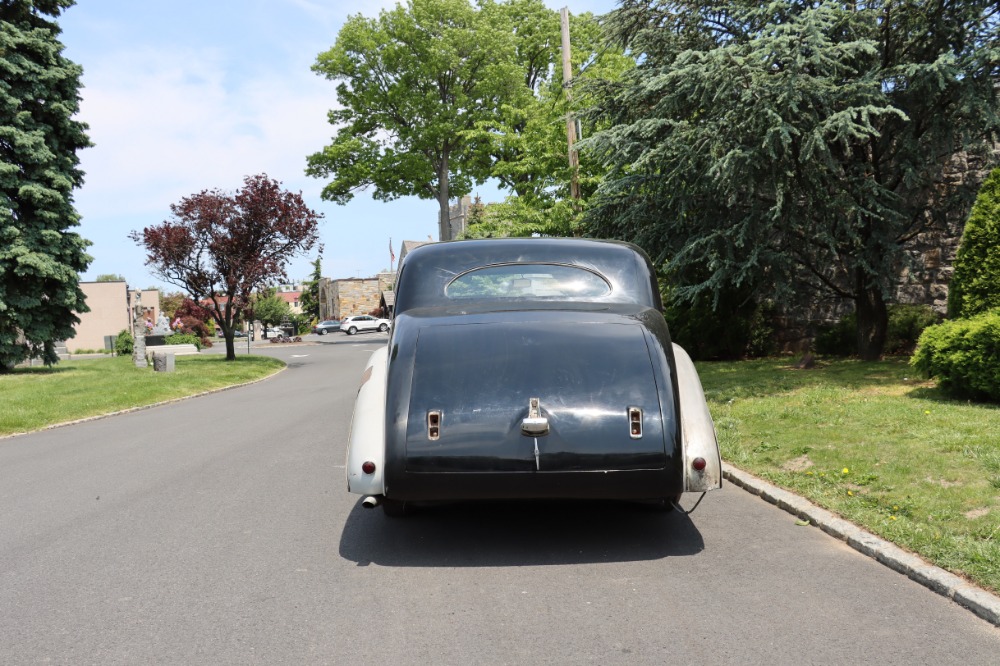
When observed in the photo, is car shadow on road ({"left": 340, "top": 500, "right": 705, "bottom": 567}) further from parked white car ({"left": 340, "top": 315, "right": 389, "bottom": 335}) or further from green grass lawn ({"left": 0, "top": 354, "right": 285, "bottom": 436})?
parked white car ({"left": 340, "top": 315, "right": 389, "bottom": 335})

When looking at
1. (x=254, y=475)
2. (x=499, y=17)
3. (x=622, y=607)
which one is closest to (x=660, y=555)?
(x=622, y=607)

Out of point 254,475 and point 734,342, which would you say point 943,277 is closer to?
point 734,342

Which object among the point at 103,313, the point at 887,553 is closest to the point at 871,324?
the point at 887,553

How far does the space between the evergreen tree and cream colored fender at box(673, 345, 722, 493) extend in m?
21.1

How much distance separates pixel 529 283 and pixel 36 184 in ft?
67.1

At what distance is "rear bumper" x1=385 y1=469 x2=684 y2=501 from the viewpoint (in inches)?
192

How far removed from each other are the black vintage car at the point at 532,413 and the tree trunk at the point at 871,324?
10.3 meters

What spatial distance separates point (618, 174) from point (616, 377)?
1226 centimetres

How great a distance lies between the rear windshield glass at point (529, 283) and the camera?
6312 mm

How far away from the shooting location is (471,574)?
4895 millimetres

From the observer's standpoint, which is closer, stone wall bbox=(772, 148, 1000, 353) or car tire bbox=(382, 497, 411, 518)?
car tire bbox=(382, 497, 411, 518)

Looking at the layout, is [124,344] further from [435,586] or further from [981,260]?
[435,586]

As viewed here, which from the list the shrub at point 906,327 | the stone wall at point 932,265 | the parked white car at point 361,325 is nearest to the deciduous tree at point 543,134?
the stone wall at point 932,265

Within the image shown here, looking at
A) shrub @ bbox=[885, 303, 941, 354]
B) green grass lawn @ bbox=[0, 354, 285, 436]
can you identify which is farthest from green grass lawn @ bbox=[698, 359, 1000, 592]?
green grass lawn @ bbox=[0, 354, 285, 436]
